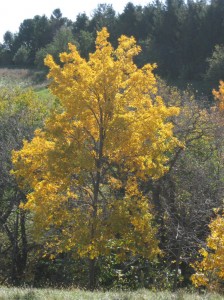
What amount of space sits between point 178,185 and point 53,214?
18.5 feet

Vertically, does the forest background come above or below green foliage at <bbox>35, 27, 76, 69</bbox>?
below

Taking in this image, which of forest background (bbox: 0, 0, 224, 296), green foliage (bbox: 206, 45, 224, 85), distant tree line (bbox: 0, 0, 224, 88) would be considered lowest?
forest background (bbox: 0, 0, 224, 296)

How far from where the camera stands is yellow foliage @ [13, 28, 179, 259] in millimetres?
9289

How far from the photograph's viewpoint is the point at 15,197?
47.9 ft

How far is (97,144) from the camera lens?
10.2m

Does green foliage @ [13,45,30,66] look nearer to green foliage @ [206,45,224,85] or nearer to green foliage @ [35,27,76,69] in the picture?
green foliage @ [35,27,76,69]

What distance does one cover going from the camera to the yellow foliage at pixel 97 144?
929 cm

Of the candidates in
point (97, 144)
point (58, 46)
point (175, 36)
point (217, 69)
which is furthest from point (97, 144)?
point (58, 46)

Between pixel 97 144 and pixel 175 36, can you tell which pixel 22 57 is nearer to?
pixel 175 36

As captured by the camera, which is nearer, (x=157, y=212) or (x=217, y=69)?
(x=157, y=212)

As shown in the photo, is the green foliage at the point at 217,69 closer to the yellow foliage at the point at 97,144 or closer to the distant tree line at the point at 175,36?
the distant tree line at the point at 175,36

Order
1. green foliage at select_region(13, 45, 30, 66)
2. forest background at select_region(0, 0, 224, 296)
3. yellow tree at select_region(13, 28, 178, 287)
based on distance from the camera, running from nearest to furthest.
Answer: yellow tree at select_region(13, 28, 178, 287) < forest background at select_region(0, 0, 224, 296) < green foliage at select_region(13, 45, 30, 66)

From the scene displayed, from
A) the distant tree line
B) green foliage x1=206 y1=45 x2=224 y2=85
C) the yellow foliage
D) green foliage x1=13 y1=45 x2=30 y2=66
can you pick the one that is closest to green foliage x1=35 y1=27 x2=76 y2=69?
the distant tree line

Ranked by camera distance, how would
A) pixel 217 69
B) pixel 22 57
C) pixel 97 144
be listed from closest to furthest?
pixel 97 144 → pixel 217 69 → pixel 22 57
